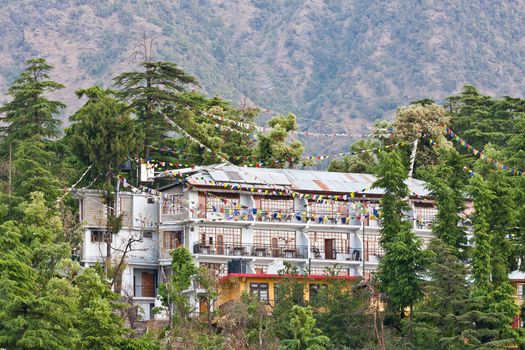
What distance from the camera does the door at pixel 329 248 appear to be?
9269 cm

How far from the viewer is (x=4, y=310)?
6016cm

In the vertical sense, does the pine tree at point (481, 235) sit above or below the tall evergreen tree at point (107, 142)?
below

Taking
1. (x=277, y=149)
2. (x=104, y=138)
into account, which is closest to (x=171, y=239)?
(x=104, y=138)

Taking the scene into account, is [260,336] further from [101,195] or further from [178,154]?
[178,154]

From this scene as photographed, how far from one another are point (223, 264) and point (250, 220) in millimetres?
3724

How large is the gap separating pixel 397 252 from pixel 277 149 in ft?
90.5

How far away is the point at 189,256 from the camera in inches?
3194

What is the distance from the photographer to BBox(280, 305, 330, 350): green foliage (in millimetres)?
69875

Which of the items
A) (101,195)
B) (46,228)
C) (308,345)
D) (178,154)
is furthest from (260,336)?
(178,154)

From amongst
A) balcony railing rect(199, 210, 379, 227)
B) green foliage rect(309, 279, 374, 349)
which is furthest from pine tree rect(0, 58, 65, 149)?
green foliage rect(309, 279, 374, 349)

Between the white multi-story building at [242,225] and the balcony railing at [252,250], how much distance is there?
0.07m

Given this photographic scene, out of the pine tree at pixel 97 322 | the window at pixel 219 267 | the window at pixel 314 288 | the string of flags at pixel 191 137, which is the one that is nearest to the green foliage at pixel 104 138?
the string of flags at pixel 191 137

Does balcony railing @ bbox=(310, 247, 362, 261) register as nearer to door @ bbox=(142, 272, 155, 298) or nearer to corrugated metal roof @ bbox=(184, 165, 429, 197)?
corrugated metal roof @ bbox=(184, 165, 429, 197)

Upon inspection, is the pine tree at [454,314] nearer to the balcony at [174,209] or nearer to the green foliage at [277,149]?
the balcony at [174,209]
